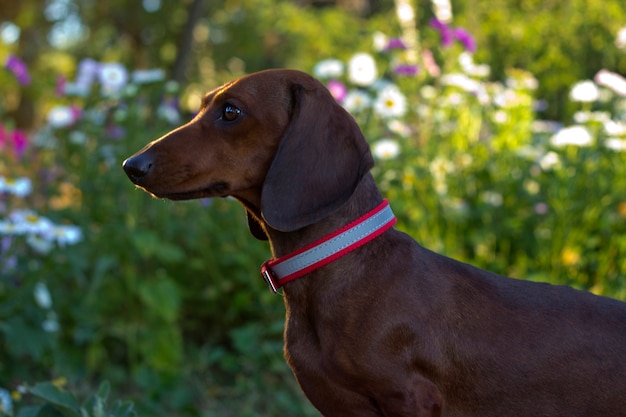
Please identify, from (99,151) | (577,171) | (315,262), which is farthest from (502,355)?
(99,151)

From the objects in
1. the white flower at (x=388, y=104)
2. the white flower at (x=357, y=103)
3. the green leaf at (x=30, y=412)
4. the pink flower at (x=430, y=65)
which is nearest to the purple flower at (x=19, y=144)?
the white flower at (x=357, y=103)

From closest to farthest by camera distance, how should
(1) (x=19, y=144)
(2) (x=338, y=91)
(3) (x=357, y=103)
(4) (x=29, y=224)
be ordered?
(4) (x=29, y=224) < (3) (x=357, y=103) < (2) (x=338, y=91) < (1) (x=19, y=144)

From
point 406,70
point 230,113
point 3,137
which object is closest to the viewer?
point 230,113

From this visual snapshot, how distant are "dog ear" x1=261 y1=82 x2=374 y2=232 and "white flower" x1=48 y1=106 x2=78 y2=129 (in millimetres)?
3076

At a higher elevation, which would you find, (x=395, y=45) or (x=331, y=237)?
(x=331, y=237)

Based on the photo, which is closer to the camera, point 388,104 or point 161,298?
point 161,298

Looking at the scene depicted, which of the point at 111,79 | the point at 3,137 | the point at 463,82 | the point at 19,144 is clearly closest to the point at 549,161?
the point at 463,82

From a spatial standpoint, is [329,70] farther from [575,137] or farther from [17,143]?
[17,143]

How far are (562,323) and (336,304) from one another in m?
0.64

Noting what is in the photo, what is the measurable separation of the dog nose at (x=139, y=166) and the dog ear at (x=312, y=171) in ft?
1.06

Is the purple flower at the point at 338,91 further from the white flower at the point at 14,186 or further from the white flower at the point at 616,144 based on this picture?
the white flower at the point at 14,186

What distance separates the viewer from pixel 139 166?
2332 millimetres

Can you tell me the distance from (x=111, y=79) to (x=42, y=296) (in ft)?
4.80

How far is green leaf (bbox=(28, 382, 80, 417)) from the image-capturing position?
2.78m
